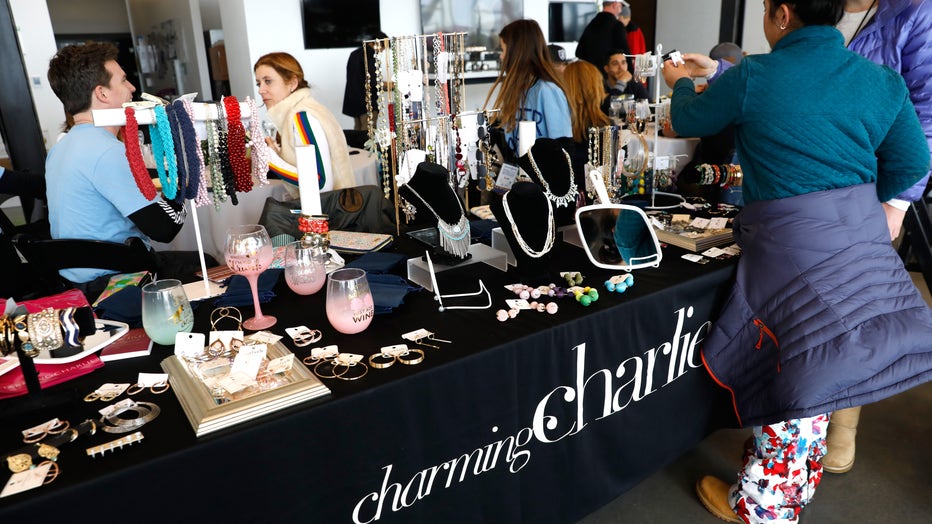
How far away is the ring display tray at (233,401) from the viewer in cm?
98

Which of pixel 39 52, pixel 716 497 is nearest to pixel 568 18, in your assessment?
pixel 39 52

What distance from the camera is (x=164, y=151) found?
→ 1.38 metres

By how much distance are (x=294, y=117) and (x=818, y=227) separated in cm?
200

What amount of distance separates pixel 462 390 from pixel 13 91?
371cm

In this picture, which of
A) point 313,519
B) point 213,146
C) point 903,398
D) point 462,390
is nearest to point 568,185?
point 462,390

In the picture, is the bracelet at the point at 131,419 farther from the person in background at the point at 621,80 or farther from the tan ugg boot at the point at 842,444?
the person in background at the point at 621,80

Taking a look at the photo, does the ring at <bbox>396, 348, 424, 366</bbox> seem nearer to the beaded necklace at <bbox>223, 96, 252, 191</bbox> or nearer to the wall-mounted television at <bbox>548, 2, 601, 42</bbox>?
the beaded necklace at <bbox>223, 96, 252, 191</bbox>

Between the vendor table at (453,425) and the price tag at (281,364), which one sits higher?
Result: the price tag at (281,364)

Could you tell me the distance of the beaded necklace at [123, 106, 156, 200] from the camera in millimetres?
1329

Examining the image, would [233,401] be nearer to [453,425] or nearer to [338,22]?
[453,425]

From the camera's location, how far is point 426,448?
1233 millimetres

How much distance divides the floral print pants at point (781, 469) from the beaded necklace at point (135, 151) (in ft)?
5.33

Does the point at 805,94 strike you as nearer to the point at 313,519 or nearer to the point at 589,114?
the point at 313,519

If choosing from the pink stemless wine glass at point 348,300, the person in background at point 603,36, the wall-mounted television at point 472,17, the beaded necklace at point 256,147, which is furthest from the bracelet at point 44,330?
the wall-mounted television at point 472,17
